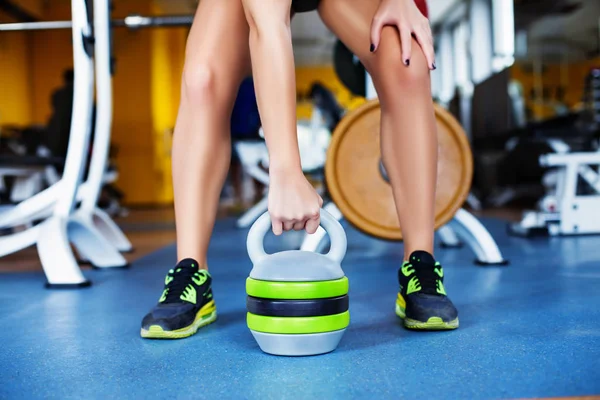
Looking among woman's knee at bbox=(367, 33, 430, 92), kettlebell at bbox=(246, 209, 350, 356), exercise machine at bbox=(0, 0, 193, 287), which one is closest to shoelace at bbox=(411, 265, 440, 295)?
kettlebell at bbox=(246, 209, 350, 356)

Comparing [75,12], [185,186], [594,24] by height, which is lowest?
[185,186]

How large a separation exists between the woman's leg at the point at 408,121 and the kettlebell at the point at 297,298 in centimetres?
25

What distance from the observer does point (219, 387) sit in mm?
755

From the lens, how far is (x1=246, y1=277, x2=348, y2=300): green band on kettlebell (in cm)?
85

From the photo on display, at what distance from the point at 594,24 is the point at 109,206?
9798 mm

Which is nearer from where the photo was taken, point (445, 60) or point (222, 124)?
point (222, 124)

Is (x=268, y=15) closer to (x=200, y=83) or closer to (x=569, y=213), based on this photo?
(x=200, y=83)

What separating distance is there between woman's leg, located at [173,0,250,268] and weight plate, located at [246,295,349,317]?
29cm

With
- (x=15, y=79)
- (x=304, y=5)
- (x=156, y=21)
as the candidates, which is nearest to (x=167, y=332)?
(x=304, y=5)

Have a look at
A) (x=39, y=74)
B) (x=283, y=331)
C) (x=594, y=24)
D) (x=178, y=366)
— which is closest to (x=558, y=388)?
(x=283, y=331)

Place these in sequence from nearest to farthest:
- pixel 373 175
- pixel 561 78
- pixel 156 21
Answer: pixel 373 175 → pixel 156 21 → pixel 561 78

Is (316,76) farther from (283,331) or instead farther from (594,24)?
(283,331)

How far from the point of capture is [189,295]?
3.47 feet

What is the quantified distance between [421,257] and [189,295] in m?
0.44
